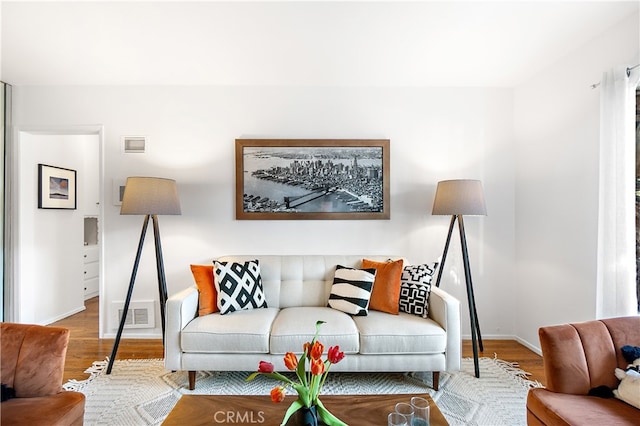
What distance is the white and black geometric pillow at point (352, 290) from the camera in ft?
8.24

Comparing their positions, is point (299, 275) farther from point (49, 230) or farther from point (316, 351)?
point (49, 230)

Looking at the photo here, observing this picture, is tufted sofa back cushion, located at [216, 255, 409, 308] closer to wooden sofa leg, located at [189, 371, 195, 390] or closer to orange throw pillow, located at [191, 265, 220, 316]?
orange throw pillow, located at [191, 265, 220, 316]

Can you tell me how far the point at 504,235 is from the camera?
10.8ft

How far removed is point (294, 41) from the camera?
2.48m

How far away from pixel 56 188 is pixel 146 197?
6.75 feet

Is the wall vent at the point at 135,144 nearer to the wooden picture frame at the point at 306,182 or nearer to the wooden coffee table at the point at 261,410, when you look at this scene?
the wooden picture frame at the point at 306,182

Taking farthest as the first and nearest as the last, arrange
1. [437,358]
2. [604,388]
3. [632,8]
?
[437,358], [632,8], [604,388]

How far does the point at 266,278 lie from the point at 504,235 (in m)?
2.40

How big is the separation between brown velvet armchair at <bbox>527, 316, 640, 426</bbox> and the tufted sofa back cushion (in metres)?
1.43

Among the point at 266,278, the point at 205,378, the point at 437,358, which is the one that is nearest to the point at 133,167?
the point at 266,278

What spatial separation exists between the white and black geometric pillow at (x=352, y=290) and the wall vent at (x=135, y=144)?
7.57ft

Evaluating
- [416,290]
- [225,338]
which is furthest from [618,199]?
[225,338]

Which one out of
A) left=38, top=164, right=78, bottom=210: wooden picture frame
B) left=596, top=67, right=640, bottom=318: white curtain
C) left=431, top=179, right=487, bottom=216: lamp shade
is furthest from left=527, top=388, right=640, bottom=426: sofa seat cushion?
left=38, top=164, right=78, bottom=210: wooden picture frame

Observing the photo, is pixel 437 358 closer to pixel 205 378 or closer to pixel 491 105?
pixel 205 378
